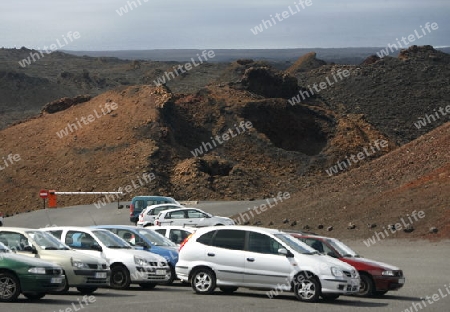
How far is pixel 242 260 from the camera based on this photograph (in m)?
20.0

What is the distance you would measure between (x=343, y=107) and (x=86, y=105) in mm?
27427

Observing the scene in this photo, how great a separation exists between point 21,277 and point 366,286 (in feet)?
26.5

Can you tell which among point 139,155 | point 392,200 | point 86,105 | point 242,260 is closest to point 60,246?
point 242,260

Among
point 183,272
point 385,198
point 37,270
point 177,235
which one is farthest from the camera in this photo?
point 385,198

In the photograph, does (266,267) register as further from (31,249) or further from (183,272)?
(31,249)

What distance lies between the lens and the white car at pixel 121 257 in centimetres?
2177

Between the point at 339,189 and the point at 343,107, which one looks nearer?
the point at 339,189

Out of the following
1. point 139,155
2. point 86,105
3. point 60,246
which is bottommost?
point 60,246

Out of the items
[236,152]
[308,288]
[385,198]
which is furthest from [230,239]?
[236,152]

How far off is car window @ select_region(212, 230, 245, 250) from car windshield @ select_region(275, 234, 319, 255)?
790mm

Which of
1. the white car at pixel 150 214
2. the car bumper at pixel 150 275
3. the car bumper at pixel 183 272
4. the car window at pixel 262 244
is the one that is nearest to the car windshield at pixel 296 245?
the car window at pixel 262 244

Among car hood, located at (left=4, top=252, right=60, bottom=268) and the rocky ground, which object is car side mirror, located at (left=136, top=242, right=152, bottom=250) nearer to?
car hood, located at (left=4, top=252, right=60, bottom=268)

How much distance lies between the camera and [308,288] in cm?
1944

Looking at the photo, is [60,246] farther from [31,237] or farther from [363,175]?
[363,175]
